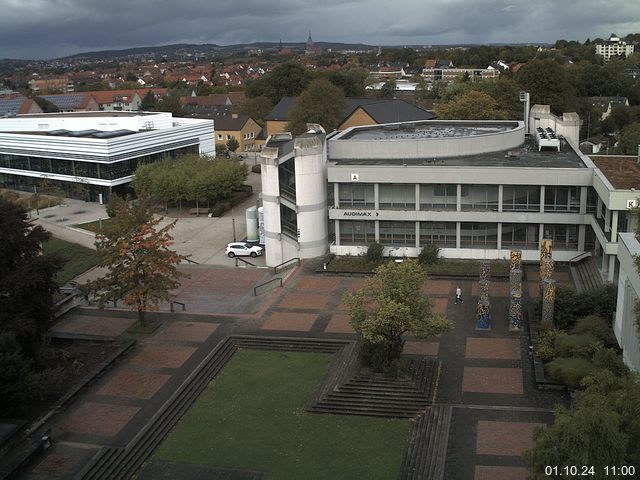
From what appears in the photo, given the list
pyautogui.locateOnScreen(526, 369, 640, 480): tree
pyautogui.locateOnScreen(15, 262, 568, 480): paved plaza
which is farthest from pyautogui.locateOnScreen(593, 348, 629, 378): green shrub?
pyautogui.locateOnScreen(526, 369, 640, 480): tree

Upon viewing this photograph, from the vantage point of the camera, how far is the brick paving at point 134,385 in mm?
28859

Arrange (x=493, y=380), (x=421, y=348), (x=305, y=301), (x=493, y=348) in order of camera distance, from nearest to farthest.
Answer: (x=493, y=380) → (x=493, y=348) → (x=421, y=348) → (x=305, y=301)

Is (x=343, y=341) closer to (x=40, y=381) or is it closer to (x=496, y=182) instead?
(x=40, y=381)

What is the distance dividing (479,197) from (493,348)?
14.3 metres

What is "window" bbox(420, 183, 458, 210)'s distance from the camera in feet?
144

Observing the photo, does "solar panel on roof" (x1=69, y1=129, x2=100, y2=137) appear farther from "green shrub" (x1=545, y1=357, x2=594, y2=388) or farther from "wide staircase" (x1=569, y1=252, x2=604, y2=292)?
"green shrub" (x1=545, y1=357, x2=594, y2=388)

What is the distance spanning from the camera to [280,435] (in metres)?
25.4

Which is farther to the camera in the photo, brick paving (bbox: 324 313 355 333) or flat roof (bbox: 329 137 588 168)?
flat roof (bbox: 329 137 588 168)

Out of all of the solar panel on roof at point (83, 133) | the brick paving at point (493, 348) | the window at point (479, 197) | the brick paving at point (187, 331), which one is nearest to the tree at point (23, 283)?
the brick paving at point (187, 331)

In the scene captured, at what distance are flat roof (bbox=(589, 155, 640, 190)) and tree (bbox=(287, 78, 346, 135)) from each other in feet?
126

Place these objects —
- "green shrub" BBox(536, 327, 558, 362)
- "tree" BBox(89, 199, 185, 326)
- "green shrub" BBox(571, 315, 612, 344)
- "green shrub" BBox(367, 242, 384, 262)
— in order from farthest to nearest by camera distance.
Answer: "green shrub" BBox(367, 242, 384, 262)
"tree" BBox(89, 199, 185, 326)
"green shrub" BBox(536, 327, 558, 362)
"green shrub" BBox(571, 315, 612, 344)

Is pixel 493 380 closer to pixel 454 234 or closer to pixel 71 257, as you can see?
pixel 454 234

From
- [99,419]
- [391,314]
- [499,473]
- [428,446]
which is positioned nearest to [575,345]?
[391,314]

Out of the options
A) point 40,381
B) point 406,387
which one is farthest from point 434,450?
point 40,381
